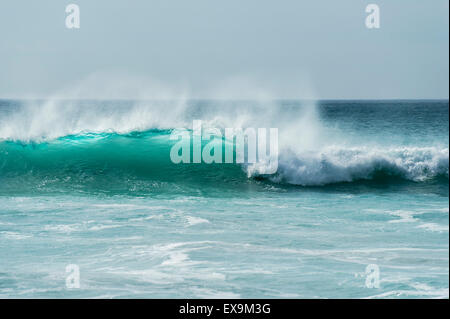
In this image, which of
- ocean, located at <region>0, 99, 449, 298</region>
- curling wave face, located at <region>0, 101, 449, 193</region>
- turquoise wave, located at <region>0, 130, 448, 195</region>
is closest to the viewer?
ocean, located at <region>0, 99, 449, 298</region>

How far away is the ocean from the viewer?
7191 mm

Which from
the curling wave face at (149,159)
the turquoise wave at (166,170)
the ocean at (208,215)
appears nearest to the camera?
the ocean at (208,215)

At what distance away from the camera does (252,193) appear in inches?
535

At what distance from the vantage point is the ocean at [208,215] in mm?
7191

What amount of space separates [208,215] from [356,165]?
5783 millimetres

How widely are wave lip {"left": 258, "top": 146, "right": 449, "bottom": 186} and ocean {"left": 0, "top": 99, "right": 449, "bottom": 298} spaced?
4cm

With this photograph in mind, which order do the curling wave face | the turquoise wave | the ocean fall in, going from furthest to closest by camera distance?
the curling wave face → the turquoise wave → the ocean

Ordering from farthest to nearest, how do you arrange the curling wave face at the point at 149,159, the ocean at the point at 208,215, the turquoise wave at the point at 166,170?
the curling wave face at the point at 149,159
the turquoise wave at the point at 166,170
the ocean at the point at 208,215

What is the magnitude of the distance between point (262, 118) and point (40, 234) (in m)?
11.4

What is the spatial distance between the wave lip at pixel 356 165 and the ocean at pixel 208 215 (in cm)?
4

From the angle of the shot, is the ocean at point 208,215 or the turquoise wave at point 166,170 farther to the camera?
the turquoise wave at point 166,170

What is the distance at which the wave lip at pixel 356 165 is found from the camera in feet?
48.6

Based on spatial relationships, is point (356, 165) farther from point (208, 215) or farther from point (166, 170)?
point (208, 215)
